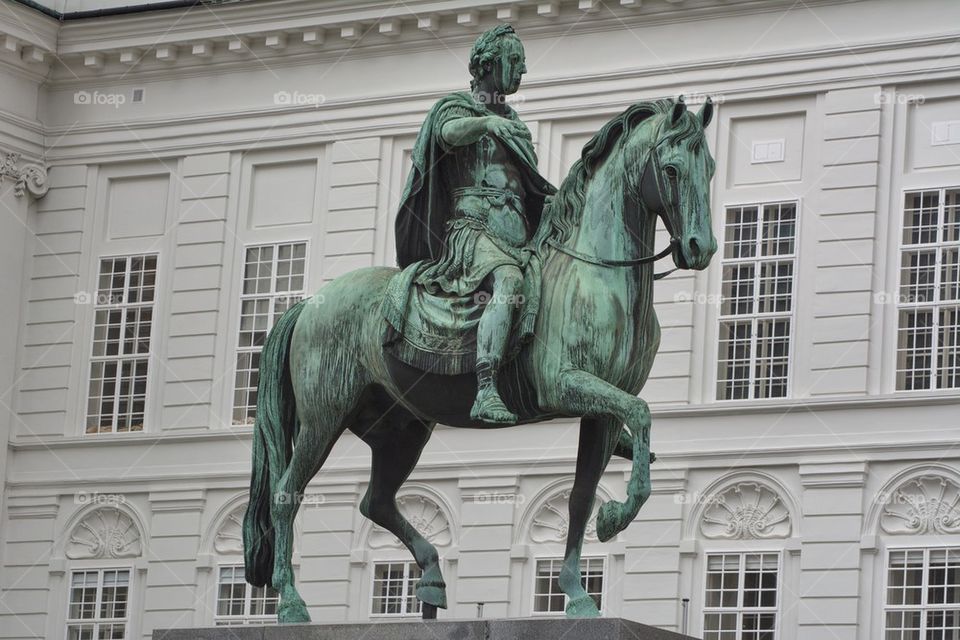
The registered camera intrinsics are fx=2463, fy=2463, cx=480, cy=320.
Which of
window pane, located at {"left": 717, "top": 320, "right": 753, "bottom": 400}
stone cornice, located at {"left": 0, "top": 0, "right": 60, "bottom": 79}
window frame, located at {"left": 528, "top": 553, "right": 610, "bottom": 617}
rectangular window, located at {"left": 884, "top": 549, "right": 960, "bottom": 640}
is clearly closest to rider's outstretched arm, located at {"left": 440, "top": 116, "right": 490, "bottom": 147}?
rectangular window, located at {"left": 884, "top": 549, "right": 960, "bottom": 640}

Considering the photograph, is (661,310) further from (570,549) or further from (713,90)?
(570,549)

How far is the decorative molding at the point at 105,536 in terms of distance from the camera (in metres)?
32.3

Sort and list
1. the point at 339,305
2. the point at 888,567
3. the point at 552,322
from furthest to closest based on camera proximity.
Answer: the point at 888,567
the point at 339,305
the point at 552,322

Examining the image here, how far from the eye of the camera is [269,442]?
42.9ft

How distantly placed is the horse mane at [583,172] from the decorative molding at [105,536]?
68.0 ft

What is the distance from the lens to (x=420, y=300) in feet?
40.7

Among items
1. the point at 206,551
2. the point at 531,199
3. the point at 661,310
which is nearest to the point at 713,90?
the point at 661,310

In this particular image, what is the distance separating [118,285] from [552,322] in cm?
2198

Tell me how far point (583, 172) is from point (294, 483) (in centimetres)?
222

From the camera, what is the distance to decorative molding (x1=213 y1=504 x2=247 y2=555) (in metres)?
31.6

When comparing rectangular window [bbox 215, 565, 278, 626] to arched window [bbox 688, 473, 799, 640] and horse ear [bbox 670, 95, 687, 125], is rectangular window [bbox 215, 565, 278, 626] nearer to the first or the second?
arched window [bbox 688, 473, 799, 640]

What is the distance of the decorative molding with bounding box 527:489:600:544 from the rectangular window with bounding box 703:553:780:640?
74.2 inches

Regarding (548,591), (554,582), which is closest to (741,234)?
(554,582)

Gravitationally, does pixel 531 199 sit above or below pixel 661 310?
below
